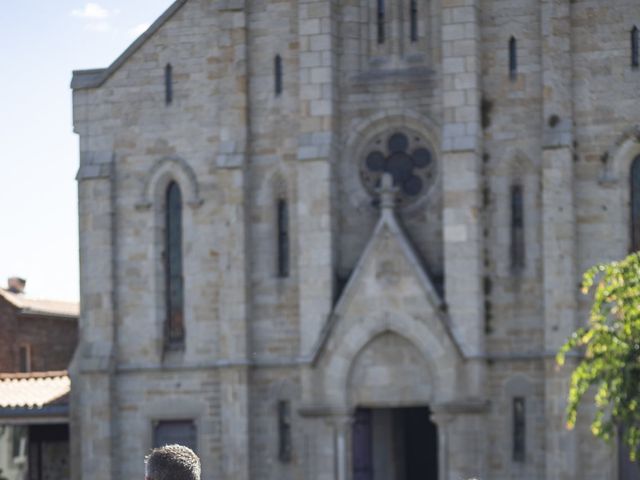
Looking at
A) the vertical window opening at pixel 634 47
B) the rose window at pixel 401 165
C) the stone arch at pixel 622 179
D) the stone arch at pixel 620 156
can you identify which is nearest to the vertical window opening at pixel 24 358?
the rose window at pixel 401 165

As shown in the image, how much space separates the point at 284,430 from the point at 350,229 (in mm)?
4398

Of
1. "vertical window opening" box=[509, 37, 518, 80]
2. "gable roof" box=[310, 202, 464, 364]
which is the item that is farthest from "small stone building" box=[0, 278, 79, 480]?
"vertical window opening" box=[509, 37, 518, 80]

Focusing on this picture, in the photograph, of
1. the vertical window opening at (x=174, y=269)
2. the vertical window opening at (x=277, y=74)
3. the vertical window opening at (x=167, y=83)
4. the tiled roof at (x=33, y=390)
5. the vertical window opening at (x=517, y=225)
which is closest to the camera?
the vertical window opening at (x=517, y=225)

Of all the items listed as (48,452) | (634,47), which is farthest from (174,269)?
(634,47)

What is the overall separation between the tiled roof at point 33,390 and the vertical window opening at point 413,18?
10967mm

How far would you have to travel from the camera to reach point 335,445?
113 feet

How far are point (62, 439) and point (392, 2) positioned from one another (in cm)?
1266

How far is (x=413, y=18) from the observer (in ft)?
115

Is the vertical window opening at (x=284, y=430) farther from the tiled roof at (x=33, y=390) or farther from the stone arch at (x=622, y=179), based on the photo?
the stone arch at (x=622, y=179)

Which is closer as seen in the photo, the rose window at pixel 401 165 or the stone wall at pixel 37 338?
the rose window at pixel 401 165

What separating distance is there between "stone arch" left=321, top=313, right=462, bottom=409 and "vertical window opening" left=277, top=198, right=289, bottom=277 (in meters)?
2.16

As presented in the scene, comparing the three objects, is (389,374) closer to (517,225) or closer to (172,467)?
(517,225)

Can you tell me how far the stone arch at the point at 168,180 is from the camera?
119ft

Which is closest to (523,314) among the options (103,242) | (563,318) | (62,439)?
(563,318)
